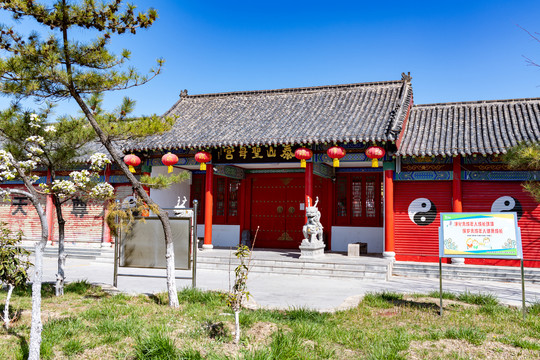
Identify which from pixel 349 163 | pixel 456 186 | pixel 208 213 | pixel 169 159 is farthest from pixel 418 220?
pixel 169 159

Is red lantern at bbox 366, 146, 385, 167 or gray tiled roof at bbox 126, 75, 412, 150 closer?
red lantern at bbox 366, 146, 385, 167

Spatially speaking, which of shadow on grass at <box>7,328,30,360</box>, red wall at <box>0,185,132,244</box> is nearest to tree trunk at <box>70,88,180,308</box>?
shadow on grass at <box>7,328,30,360</box>

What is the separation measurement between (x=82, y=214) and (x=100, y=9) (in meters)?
10.6

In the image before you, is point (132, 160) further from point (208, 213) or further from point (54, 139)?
point (54, 139)

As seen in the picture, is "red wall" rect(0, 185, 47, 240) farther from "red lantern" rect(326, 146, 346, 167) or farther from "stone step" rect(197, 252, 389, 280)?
"red lantern" rect(326, 146, 346, 167)

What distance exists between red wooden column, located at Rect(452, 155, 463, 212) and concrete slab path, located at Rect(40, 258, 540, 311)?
2119mm

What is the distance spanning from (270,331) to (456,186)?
807 centimetres

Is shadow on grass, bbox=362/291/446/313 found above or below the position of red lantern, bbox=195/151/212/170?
below

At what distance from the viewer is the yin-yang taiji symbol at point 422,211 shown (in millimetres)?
11414

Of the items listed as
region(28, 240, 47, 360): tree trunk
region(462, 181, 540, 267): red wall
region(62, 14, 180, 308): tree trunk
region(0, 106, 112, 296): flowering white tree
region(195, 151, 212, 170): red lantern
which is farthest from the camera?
region(195, 151, 212, 170): red lantern

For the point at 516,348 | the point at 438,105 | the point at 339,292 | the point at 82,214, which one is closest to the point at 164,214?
the point at 339,292

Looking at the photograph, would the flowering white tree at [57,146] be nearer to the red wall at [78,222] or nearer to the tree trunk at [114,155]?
the tree trunk at [114,155]

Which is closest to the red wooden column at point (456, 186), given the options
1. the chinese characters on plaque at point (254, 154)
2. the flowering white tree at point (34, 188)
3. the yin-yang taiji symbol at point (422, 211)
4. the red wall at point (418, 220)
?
the red wall at point (418, 220)

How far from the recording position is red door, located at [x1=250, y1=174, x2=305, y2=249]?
1421cm
